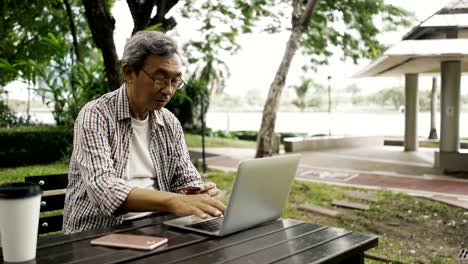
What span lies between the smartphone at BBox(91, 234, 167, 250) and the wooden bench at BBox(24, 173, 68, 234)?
804 mm

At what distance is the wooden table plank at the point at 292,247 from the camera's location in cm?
132

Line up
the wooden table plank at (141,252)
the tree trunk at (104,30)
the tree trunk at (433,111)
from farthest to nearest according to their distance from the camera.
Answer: the tree trunk at (433,111) < the tree trunk at (104,30) < the wooden table plank at (141,252)

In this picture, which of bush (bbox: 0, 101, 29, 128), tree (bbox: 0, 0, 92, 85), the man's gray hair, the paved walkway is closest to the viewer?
the man's gray hair

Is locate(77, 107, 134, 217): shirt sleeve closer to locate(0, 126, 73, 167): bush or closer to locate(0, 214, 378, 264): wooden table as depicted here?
locate(0, 214, 378, 264): wooden table

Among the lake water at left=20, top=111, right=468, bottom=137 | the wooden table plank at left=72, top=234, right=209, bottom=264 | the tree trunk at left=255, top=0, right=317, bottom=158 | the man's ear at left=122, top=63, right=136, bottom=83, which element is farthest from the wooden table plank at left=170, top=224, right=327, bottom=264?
the lake water at left=20, top=111, right=468, bottom=137

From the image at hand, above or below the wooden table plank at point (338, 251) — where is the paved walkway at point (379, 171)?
below

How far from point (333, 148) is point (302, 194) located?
686 centimetres

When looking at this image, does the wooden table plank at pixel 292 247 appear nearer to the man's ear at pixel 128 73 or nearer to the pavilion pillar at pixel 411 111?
the man's ear at pixel 128 73

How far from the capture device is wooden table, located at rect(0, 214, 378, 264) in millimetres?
1312

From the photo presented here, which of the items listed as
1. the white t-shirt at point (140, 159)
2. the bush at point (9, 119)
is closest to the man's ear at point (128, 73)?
the white t-shirt at point (140, 159)

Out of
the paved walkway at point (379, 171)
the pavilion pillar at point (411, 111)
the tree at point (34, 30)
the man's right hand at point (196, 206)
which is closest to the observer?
the man's right hand at point (196, 206)

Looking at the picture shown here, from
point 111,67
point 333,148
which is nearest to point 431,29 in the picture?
point 333,148

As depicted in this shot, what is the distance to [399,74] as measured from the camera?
40.2ft

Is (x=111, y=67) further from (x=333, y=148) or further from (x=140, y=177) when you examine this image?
(x=333, y=148)
